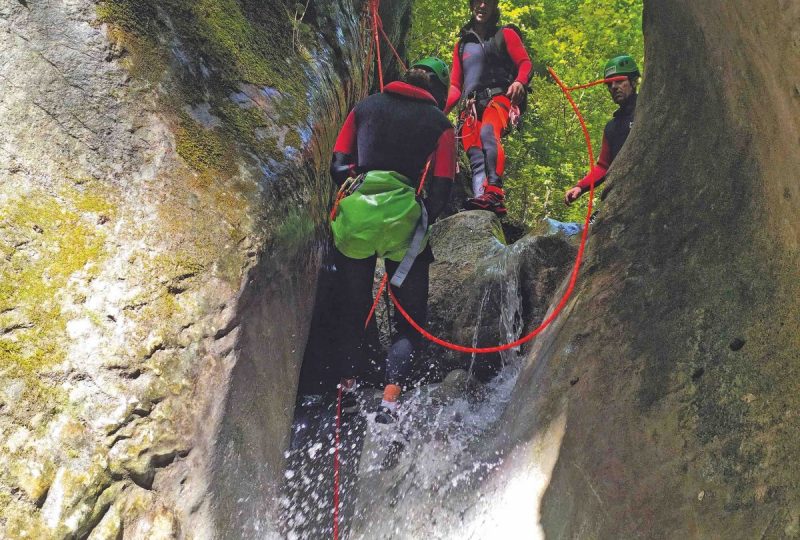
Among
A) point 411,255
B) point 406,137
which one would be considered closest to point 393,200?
point 411,255

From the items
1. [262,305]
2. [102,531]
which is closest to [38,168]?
[262,305]

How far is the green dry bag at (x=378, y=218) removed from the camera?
476cm

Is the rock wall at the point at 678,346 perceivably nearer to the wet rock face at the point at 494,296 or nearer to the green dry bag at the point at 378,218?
the wet rock face at the point at 494,296

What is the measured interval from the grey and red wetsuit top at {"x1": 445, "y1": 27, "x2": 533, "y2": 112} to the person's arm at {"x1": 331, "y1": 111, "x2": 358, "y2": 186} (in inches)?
101

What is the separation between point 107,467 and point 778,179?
349 cm

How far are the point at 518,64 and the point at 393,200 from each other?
11.3ft

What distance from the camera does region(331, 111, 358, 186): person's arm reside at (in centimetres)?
516

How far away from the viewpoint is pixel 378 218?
475cm

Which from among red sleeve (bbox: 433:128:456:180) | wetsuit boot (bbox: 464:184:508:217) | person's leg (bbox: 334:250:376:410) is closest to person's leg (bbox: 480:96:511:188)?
wetsuit boot (bbox: 464:184:508:217)

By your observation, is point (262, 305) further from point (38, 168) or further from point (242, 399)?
point (38, 168)

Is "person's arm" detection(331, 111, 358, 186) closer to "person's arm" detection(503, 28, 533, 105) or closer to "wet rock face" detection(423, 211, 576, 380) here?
"wet rock face" detection(423, 211, 576, 380)

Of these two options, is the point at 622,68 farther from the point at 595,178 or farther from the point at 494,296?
the point at 494,296

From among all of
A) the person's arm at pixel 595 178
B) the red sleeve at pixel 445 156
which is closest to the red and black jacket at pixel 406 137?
the red sleeve at pixel 445 156

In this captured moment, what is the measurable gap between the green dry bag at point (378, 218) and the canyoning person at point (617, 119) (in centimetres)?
255
